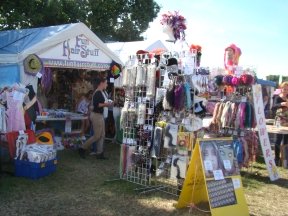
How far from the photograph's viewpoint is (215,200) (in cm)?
445

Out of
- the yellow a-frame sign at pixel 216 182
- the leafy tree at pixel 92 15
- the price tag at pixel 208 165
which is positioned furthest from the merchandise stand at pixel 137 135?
the leafy tree at pixel 92 15

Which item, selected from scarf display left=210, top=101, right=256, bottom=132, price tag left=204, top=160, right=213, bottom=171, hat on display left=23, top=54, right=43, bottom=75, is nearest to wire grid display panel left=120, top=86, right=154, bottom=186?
price tag left=204, top=160, right=213, bottom=171

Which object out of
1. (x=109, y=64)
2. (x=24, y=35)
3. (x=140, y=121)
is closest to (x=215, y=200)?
(x=140, y=121)

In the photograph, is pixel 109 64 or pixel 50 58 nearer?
pixel 50 58

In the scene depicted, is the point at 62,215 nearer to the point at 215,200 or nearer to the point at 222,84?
the point at 215,200

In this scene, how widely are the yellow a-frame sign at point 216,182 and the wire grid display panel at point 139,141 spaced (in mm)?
978

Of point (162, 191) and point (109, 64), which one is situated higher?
point (109, 64)

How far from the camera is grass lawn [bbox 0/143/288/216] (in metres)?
4.77

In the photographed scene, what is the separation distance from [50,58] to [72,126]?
2324 mm

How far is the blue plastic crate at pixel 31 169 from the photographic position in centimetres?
596

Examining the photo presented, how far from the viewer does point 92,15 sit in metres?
20.9

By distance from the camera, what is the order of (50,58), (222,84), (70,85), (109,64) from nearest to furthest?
(222,84) → (50,58) → (109,64) → (70,85)

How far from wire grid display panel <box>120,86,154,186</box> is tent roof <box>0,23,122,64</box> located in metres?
2.91

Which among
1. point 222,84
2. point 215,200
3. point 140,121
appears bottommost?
point 215,200
